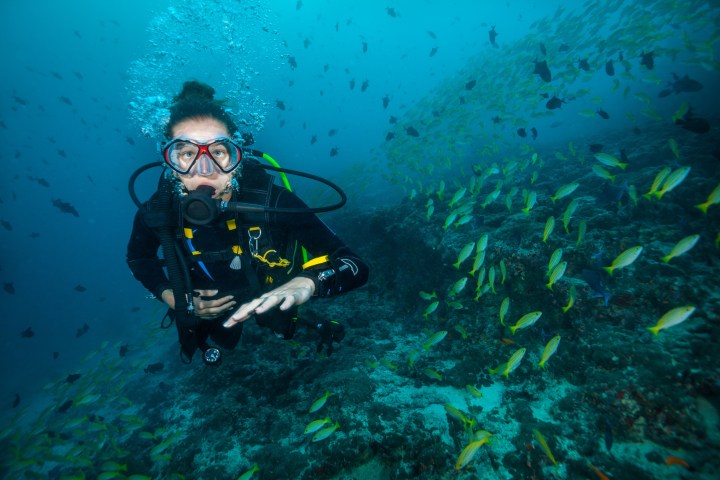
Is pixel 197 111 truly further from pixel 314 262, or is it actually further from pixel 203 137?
pixel 314 262

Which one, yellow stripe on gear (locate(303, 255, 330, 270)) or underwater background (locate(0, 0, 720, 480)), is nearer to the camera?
yellow stripe on gear (locate(303, 255, 330, 270))

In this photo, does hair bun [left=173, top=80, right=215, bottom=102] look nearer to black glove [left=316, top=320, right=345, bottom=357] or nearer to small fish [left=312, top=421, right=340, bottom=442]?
black glove [left=316, top=320, right=345, bottom=357]

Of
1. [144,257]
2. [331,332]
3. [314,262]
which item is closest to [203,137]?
[144,257]

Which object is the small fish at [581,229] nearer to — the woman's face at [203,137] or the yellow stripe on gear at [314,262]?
the yellow stripe on gear at [314,262]

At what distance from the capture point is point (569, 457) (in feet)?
10.1

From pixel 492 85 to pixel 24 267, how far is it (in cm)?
11517

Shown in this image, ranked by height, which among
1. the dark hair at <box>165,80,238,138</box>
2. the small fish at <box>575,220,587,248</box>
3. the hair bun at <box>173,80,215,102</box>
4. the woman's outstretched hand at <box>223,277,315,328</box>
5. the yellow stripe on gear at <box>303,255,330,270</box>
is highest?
the hair bun at <box>173,80,215,102</box>

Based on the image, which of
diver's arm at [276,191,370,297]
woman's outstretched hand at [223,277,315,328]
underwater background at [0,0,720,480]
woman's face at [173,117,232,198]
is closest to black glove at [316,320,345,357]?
underwater background at [0,0,720,480]

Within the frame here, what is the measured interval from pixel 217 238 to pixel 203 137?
1.06 metres

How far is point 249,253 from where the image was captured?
2.82 metres

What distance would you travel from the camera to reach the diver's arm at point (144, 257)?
120 inches

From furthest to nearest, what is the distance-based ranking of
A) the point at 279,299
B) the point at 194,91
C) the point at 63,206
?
the point at 63,206
the point at 194,91
the point at 279,299

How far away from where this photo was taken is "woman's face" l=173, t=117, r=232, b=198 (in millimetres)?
2824

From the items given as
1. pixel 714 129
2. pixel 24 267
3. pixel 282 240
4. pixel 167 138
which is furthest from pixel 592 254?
pixel 24 267
